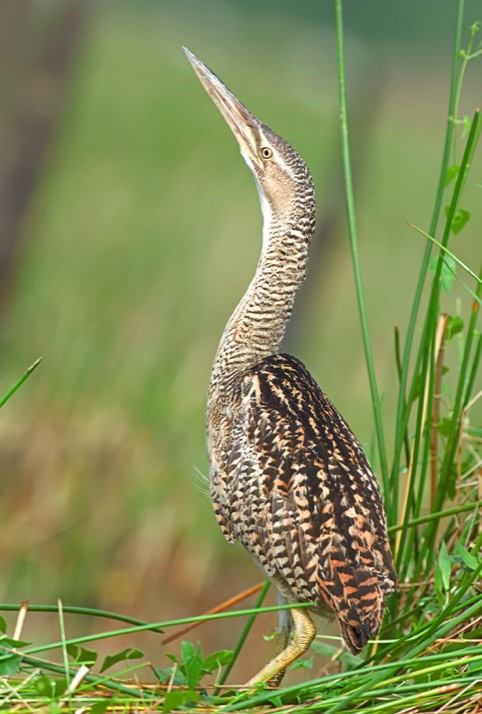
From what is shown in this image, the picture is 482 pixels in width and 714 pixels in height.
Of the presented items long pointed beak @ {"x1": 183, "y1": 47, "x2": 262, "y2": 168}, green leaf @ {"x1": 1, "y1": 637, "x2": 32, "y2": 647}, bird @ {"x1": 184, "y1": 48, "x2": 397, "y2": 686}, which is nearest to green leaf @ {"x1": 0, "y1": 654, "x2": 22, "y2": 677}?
green leaf @ {"x1": 1, "y1": 637, "x2": 32, "y2": 647}

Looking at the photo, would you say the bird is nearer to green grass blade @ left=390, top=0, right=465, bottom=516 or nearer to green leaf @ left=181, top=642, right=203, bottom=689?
green grass blade @ left=390, top=0, right=465, bottom=516

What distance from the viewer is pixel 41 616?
6.92m

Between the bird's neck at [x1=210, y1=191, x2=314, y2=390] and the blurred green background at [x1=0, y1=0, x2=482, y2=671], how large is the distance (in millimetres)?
469

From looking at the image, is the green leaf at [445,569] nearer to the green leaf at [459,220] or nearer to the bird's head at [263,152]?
the green leaf at [459,220]

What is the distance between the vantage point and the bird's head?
4141 millimetres

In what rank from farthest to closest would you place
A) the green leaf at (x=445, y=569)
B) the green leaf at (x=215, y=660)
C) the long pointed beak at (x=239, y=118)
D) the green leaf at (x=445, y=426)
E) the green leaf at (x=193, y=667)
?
the long pointed beak at (x=239, y=118) < the green leaf at (x=445, y=426) < the green leaf at (x=445, y=569) < the green leaf at (x=215, y=660) < the green leaf at (x=193, y=667)

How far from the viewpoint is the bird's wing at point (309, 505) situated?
3561mm

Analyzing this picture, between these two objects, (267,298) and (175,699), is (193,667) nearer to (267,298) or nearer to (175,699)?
(175,699)

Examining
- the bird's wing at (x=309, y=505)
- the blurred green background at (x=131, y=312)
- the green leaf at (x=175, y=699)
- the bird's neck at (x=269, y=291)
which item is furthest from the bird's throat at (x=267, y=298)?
the green leaf at (x=175, y=699)

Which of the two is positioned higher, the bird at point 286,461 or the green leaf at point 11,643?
the bird at point 286,461

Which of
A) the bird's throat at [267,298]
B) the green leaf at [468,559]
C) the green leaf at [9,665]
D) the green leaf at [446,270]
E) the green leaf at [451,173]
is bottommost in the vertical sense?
the green leaf at [9,665]

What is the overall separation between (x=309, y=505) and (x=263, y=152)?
1.30 metres

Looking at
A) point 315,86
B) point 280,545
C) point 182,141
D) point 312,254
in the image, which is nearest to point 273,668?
point 280,545

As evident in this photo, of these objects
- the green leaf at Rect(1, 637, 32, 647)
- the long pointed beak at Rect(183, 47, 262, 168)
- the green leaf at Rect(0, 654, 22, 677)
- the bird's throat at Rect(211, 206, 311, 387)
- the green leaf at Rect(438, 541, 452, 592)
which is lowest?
the green leaf at Rect(0, 654, 22, 677)
